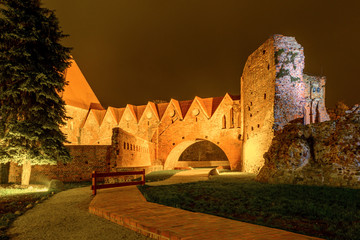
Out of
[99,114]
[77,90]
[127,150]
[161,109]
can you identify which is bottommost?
[127,150]

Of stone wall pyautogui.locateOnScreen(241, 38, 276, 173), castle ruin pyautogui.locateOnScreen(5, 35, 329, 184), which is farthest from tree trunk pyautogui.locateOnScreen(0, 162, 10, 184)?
stone wall pyautogui.locateOnScreen(241, 38, 276, 173)

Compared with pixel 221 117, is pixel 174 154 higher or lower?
lower

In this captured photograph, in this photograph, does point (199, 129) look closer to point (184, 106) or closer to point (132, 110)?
point (184, 106)

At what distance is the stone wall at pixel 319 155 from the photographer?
8633 millimetres

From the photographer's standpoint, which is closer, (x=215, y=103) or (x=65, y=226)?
Answer: (x=65, y=226)

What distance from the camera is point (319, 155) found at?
956 cm

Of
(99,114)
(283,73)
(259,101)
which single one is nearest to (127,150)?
(259,101)

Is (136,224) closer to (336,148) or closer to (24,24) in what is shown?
(336,148)

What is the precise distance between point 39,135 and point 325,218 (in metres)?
12.4

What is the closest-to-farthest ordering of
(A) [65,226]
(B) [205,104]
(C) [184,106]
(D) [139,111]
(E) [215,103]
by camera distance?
1. (A) [65,226]
2. (E) [215,103]
3. (B) [205,104]
4. (C) [184,106]
5. (D) [139,111]

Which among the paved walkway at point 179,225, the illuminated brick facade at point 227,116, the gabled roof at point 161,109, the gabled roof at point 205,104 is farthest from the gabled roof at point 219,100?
the paved walkway at point 179,225

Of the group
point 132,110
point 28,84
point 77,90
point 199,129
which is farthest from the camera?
point 77,90

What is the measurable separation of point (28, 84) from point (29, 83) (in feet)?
0.21

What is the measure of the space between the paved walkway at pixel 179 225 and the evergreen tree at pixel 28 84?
8.06m
